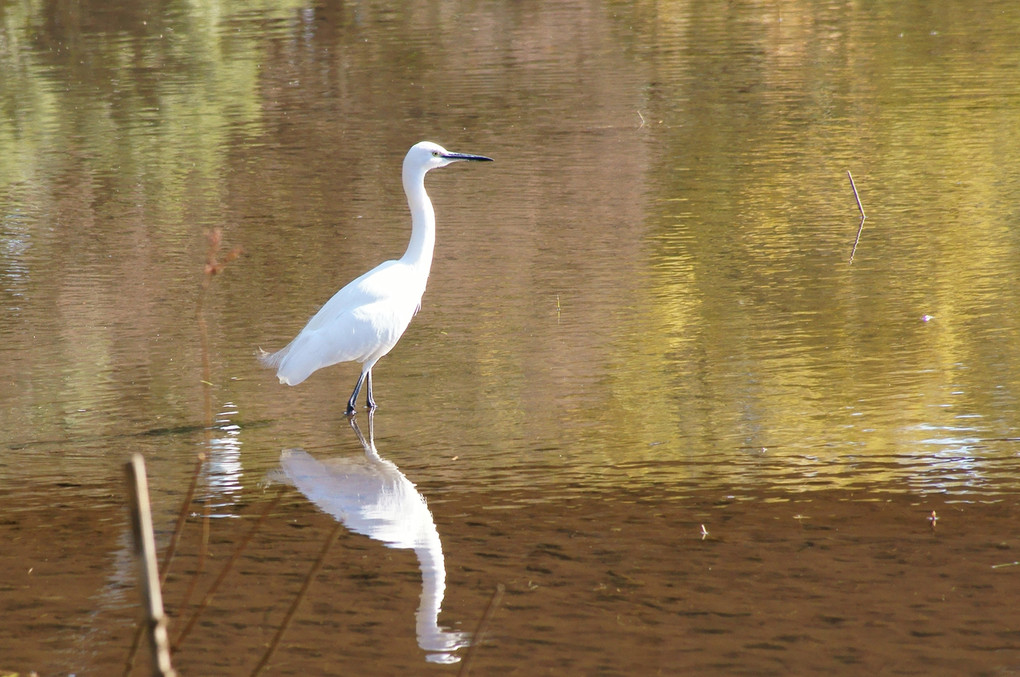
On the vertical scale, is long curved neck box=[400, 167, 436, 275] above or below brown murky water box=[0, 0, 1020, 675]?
above

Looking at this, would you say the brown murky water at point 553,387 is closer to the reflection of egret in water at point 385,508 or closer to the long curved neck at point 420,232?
the reflection of egret in water at point 385,508

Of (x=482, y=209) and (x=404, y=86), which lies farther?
(x=404, y=86)

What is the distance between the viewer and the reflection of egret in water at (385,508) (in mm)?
4020

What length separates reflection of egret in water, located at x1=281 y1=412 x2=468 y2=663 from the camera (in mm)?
4020

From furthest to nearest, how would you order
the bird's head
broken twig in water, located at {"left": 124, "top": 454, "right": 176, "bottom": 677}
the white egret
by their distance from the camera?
1. the bird's head
2. the white egret
3. broken twig in water, located at {"left": 124, "top": 454, "right": 176, "bottom": 677}

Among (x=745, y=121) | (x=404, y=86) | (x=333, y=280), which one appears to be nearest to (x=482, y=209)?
(x=333, y=280)

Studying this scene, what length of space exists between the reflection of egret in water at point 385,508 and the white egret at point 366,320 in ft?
1.27

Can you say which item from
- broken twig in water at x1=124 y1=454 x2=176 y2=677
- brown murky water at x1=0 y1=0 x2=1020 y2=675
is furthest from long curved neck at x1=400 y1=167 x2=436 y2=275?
broken twig in water at x1=124 y1=454 x2=176 y2=677

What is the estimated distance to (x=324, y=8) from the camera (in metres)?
23.7

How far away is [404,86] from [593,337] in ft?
31.2

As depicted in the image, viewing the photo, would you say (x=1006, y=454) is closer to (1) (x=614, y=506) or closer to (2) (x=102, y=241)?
(1) (x=614, y=506)

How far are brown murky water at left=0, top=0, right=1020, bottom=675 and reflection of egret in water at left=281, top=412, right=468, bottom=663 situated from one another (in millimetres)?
19

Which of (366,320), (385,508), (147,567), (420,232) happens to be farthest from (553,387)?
(147,567)

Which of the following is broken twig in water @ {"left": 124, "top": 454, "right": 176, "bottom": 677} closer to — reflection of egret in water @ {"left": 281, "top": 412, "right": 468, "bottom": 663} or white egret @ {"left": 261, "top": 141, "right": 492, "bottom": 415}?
reflection of egret in water @ {"left": 281, "top": 412, "right": 468, "bottom": 663}
